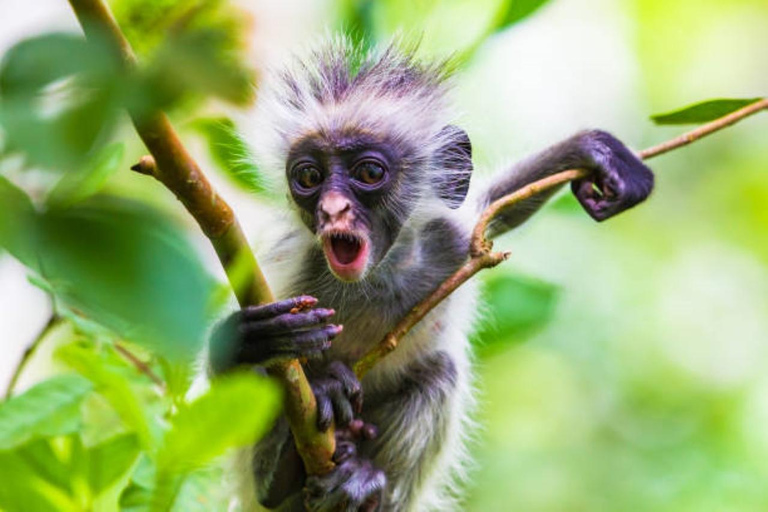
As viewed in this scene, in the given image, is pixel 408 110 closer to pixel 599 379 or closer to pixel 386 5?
pixel 386 5

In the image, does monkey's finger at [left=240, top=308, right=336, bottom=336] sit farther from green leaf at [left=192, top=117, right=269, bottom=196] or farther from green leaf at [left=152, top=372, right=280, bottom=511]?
green leaf at [left=152, top=372, right=280, bottom=511]

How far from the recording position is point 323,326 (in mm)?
2607

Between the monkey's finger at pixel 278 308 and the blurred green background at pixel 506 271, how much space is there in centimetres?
27

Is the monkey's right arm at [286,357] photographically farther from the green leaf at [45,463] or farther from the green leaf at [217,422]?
the green leaf at [217,422]

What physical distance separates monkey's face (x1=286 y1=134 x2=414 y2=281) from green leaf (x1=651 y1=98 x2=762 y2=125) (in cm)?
96

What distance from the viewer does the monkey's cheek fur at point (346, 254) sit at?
3.18 metres

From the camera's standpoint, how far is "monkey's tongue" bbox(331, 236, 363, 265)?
10.6 ft

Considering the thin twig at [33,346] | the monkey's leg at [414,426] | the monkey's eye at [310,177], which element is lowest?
the monkey's leg at [414,426]

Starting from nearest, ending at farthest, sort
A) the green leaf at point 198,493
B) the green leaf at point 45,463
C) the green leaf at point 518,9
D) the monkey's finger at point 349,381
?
the green leaf at point 45,463 < the green leaf at point 198,493 < the green leaf at point 518,9 < the monkey's finger at point 349,381

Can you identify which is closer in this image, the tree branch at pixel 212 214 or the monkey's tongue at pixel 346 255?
the tree branch at pixel 212 214

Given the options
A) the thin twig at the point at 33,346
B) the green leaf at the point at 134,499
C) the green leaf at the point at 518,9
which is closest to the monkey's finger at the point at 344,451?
the thin twig at the point at 33,346

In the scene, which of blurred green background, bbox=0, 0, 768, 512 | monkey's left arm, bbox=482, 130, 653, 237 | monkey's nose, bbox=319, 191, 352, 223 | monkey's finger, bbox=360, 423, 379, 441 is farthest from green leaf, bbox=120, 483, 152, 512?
monkey's left arm, bbox=482, 130, 653, 237

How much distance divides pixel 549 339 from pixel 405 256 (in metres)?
5.16

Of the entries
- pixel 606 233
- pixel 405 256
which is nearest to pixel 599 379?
pixel 606 233
